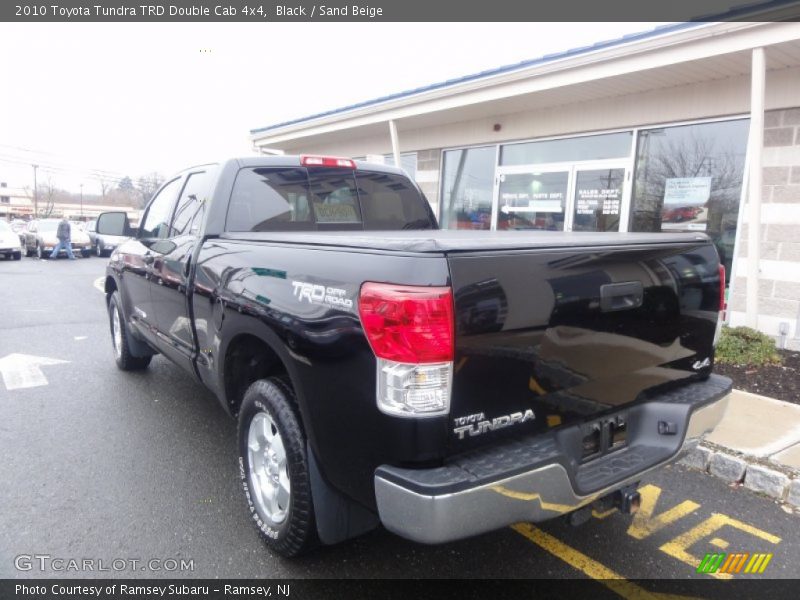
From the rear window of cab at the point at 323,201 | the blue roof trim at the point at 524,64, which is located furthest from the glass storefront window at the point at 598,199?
the rear window of cab at the point at 323,201

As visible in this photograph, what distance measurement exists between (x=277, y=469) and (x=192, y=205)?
2.15 metres

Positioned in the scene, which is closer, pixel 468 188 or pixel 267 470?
pixel 267 470

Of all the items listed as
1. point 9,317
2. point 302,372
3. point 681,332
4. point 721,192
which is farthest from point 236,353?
point 9,317

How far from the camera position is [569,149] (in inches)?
325

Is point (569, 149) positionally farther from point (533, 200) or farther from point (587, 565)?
point (587, 565)

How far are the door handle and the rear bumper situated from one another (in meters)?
0.56

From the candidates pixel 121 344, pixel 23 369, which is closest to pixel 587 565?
pixel 121 344

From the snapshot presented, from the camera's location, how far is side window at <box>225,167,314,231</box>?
347 centimetres

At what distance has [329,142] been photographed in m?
13.3

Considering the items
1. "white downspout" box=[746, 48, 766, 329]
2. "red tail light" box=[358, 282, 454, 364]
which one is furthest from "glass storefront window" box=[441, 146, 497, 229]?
"red tail light" box=[358, 282, 454, 364]

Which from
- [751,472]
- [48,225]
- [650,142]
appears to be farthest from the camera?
[48,225]

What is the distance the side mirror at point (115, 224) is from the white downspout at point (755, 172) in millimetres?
6212

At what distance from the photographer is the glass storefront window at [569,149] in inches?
301

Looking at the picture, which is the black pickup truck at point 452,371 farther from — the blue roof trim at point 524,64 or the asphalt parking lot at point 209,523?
the blue roof trim at point 524,64
